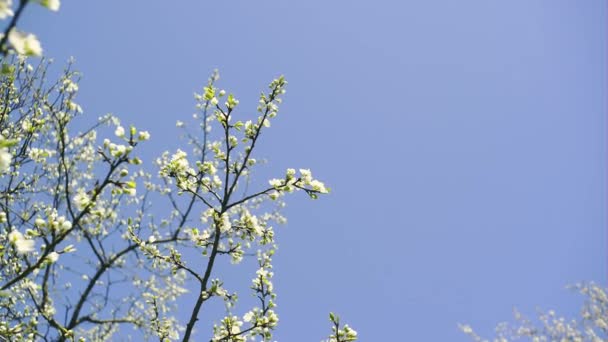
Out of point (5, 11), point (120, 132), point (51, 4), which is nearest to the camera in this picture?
point (5, 11)

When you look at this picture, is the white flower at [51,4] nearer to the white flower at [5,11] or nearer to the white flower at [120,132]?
the white flower at [5,11]

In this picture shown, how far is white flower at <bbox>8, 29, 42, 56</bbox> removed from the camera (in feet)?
7.55

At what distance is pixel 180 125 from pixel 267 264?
7.79 m

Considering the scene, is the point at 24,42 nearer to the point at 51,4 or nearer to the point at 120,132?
the point at 51,4

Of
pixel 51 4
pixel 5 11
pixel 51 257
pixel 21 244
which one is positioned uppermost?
pixel 51 4

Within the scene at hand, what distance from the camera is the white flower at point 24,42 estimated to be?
230 cm

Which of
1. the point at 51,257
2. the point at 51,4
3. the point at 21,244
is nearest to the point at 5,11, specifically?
the point at 51,4

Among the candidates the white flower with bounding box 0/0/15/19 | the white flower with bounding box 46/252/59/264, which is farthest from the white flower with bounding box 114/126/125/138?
the white flower with bounding box 0/0/15/19

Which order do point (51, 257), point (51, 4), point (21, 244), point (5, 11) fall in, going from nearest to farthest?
1. point (5, 11)
2. point (51, 4)
3. point (21, 244)
4. point (51, 257)

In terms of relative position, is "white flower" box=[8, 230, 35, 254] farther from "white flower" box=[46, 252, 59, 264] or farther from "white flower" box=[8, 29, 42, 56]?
"white flower" box=[8, 29, 42, 56]

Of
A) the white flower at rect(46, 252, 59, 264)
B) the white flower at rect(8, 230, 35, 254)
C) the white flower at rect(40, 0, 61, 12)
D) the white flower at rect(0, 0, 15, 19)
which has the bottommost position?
the white flower at rect(8, 230, 35, 254)

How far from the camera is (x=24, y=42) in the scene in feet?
7.88

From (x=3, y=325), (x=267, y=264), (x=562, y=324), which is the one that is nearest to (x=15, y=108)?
(x=3, y=325)

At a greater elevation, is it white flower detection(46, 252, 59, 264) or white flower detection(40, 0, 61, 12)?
white flower detection(40, 0, 61, 12)
